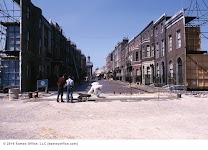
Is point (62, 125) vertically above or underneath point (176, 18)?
underneath

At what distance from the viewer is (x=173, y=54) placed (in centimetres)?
3056

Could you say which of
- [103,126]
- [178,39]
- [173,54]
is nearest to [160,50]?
[173,54]

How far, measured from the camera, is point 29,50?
25281 millimetres

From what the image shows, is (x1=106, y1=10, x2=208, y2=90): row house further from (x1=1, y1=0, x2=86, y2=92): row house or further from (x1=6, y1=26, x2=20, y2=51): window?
(x1=6, y1=26, x2=20, y2=51): window

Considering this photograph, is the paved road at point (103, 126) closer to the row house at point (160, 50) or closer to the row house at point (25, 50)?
the row house at point (25, 50)

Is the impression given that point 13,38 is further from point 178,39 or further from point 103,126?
point 178,39

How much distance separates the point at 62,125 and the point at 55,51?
3281 centimetres

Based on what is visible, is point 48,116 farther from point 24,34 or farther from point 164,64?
point 164,64

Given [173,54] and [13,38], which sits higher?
[13,38]

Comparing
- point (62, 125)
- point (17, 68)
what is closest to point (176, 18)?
point (17, 68)

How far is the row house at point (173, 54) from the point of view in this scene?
26.3 metres

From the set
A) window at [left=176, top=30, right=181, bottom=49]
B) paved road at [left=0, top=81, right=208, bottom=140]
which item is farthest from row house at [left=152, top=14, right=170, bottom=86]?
paved road at [left=0, top=81, right=208, bottom=140]

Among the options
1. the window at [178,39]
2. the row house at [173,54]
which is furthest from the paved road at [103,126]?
the window at [178,39]

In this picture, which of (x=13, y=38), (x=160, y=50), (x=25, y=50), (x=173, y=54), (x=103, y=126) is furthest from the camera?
(x=160, y=50)
